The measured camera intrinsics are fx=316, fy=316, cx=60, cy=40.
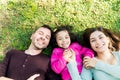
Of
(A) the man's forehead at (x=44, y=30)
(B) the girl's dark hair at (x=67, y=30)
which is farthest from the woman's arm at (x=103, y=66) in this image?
(A) the man's forehead at (x=44, y=30)

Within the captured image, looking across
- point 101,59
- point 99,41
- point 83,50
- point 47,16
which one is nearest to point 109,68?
point 101,59

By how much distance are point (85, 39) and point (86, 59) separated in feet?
1.21

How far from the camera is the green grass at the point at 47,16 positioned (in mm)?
4738

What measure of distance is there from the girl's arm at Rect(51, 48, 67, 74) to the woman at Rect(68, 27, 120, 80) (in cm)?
12

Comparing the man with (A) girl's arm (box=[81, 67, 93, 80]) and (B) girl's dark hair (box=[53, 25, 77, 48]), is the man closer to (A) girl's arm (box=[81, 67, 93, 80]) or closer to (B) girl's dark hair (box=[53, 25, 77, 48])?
(B) girl's dark hair (box=[53, 25, 77, 48])

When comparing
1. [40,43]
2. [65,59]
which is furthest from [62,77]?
[40,43]

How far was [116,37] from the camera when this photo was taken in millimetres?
4613

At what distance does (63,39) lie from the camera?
14.3 feet

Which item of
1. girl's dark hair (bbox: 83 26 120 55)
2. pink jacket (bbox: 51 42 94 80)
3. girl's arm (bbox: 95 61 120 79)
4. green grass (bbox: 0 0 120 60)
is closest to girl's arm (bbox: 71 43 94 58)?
pink jacket (bbox: 51 42 94 80)

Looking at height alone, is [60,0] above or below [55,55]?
above

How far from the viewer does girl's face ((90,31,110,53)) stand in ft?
14.0

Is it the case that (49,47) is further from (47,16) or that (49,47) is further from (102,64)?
(102,64)

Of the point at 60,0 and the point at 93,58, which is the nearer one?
the point at 93,58

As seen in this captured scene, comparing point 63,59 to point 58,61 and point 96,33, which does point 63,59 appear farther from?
point 96,33
